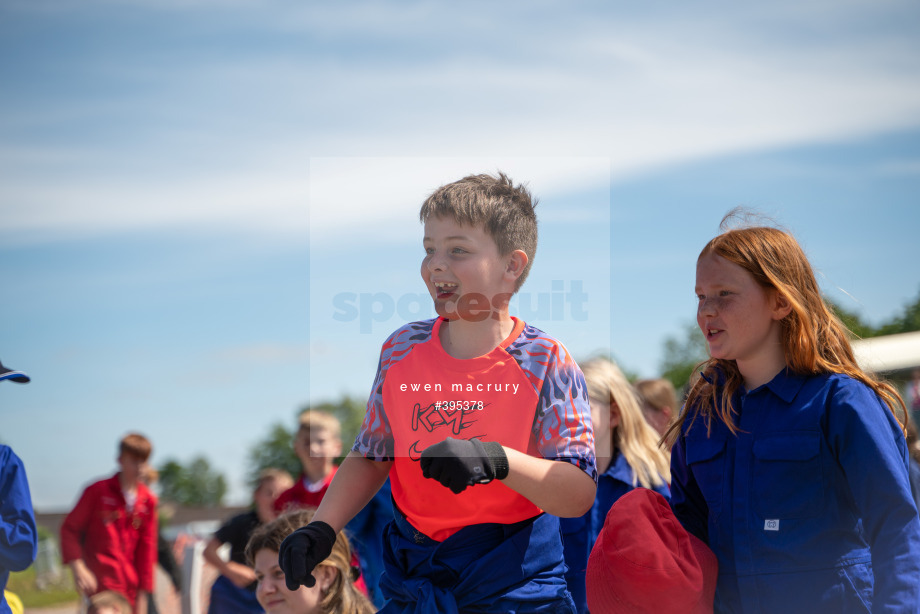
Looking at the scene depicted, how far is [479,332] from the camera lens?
203 centimetres

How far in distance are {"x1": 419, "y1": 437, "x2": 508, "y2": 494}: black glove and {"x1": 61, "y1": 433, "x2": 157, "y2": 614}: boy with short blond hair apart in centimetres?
521

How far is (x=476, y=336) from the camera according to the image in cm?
203

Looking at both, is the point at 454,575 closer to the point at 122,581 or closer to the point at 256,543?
the point at 256,543

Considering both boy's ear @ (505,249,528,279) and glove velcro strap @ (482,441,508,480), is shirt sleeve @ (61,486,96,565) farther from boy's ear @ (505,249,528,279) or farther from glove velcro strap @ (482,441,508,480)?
glove velcro strap @ (482,441,508,480)

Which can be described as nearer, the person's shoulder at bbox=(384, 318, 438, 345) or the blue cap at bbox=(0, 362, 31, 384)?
the person's shoulder at bbox=(384, 318, 438, 345)

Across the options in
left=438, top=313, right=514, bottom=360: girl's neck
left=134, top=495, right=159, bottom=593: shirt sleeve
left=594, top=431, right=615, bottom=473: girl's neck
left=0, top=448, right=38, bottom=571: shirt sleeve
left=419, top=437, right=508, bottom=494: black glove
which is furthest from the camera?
left=134, top=495, right=159, bottom=593: shirt sleeve

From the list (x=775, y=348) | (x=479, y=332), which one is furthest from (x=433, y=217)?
(x=775, y=348)

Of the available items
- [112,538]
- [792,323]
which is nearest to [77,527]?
[112,538]

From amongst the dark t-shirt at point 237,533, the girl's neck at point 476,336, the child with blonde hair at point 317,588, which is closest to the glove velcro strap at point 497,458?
the girl's neck at point 476,336

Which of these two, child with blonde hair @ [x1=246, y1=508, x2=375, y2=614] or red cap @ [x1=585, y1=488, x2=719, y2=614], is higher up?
red cap @ [x1=585, y1=488, x2=719, y2=614]

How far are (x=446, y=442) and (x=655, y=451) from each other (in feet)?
7.26

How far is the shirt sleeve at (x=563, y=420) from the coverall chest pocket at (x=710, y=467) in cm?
41

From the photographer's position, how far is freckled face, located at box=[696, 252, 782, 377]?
2.19 metres

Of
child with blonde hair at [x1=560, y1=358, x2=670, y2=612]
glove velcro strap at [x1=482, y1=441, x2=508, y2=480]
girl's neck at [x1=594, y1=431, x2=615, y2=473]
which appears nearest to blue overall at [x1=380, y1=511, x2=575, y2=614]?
glove velcro strap at [x1=482, y1=441, x2=508, y2=480]
